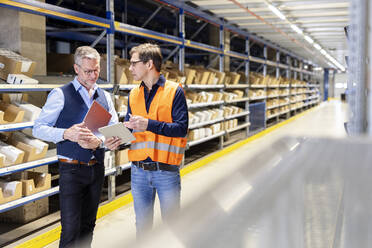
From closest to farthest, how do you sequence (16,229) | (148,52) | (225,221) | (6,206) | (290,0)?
(225,221) < (148,52) < (6,206) < (16,229) < (290,0)

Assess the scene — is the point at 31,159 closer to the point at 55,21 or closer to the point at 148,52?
the point at 148,52

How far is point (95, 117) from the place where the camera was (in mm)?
2879

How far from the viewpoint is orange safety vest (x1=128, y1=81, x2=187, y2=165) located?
268 cm

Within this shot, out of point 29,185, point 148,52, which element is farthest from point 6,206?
point 148,52

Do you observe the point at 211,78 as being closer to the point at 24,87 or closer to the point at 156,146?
the point at 24,87

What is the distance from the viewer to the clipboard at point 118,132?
269 cm

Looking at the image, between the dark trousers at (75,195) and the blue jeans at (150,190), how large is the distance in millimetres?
396

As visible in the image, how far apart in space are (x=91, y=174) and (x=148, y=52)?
103cm

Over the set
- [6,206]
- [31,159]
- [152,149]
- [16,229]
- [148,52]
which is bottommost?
[16,229]

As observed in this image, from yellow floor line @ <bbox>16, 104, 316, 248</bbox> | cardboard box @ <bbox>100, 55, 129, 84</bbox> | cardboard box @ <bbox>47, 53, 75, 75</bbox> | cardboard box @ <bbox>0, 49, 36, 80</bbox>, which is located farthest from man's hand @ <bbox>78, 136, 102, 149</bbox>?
cardboard box @ <bbox>47, 53, 75, 75</bbox>

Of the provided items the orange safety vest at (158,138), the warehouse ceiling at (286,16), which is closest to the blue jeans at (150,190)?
the orange safety vest at (158,138)

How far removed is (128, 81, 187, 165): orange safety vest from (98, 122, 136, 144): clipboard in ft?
0.23

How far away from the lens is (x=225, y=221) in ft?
2.66

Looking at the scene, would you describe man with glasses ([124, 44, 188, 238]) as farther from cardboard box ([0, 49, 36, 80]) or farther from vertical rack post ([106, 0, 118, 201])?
vertical rack post ([106, 0, 118, 201])
